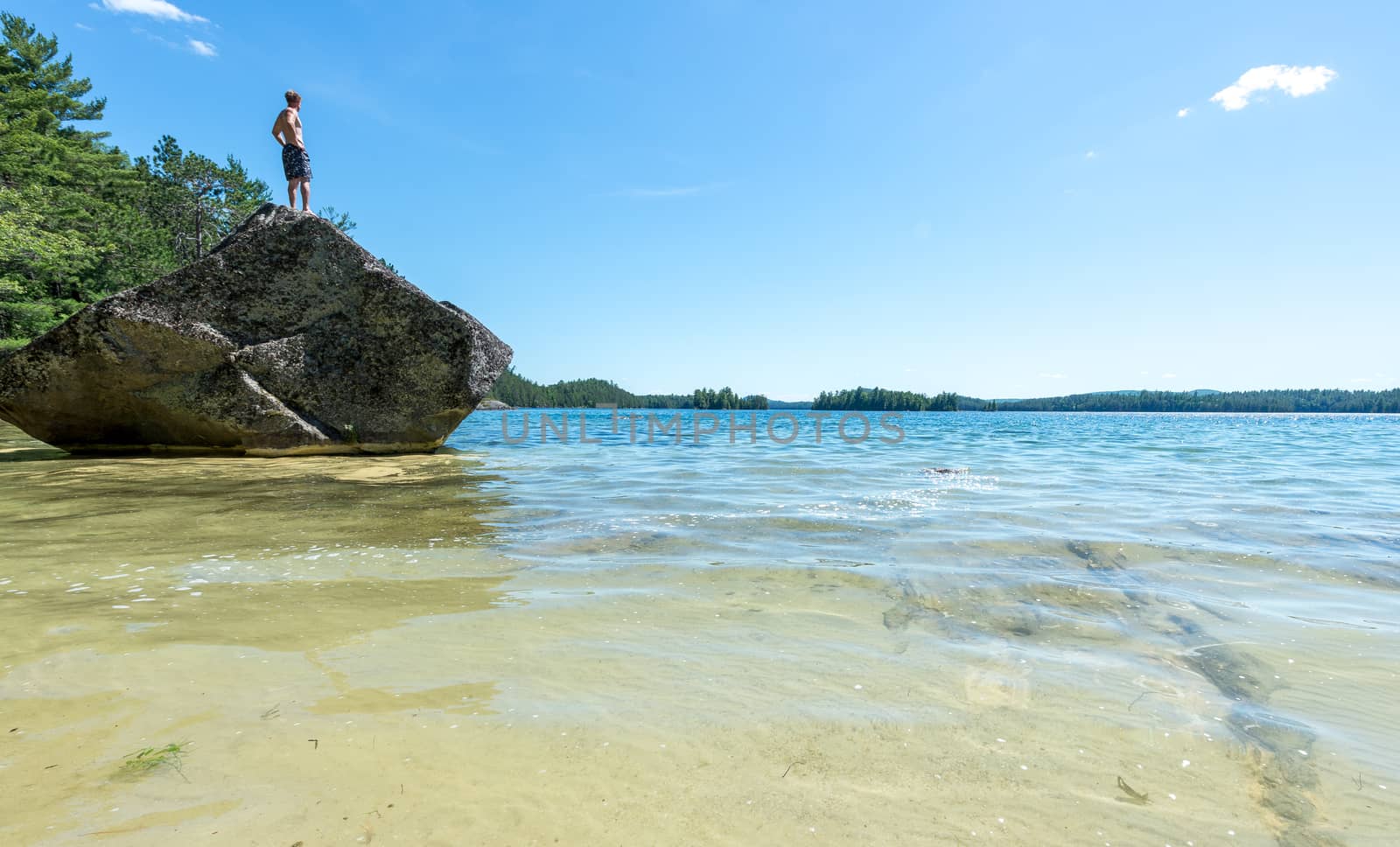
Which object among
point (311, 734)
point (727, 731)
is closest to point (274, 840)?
point (311, 734)

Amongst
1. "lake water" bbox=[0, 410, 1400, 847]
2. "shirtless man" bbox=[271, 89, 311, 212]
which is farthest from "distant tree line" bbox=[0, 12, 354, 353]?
"lake water" bbox=[0, 410, 1400, 847]

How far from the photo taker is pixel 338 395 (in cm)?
1195

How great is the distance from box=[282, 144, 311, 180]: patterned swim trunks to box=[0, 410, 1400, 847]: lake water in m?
8.30

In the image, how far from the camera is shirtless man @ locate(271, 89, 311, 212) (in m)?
11.2

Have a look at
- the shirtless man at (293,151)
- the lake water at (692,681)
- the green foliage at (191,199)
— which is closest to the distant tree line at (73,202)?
the green foliage at (191,199)

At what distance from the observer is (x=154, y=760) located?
1897mm

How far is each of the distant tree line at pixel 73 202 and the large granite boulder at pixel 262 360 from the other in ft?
28.7

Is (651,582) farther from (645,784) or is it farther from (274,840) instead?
(274,840)

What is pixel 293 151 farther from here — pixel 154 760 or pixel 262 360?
pixel 154 760

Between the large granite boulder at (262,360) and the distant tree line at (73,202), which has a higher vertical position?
the distant tree line at (73,202)

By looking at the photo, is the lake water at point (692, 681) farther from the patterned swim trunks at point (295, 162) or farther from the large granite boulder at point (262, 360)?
the patterned swim trunks at point (295, 162)

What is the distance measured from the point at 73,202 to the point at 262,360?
28.0 m

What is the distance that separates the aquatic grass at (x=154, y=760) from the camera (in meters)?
1.84

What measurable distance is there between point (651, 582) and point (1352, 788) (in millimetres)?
3174
